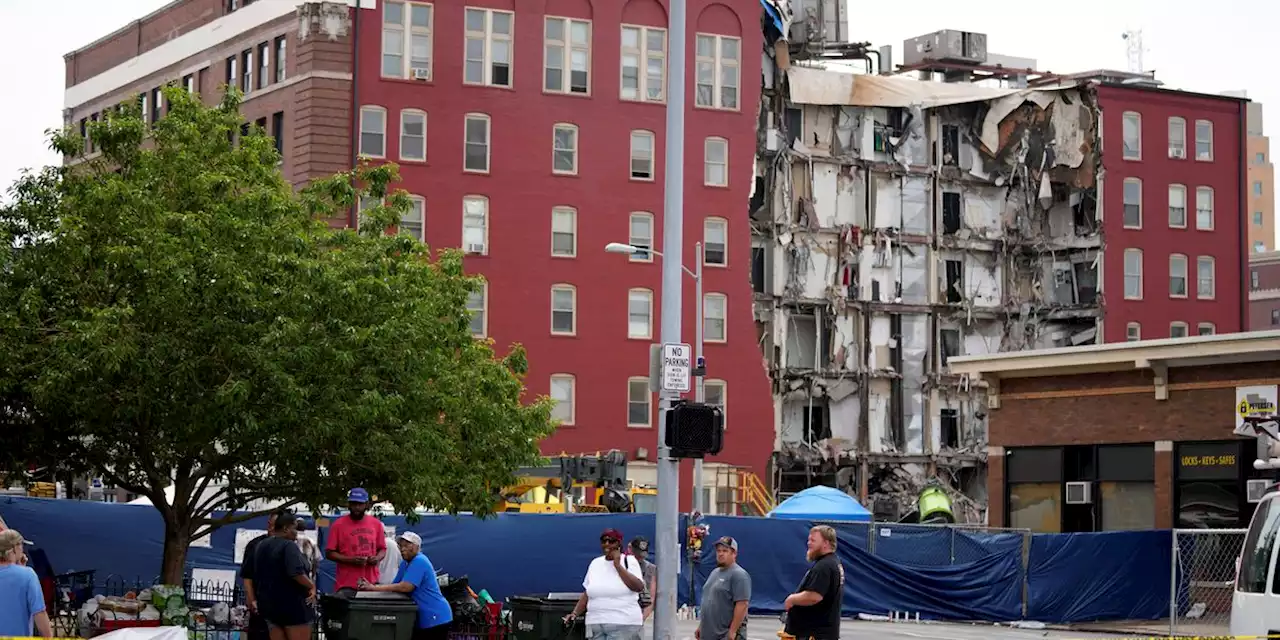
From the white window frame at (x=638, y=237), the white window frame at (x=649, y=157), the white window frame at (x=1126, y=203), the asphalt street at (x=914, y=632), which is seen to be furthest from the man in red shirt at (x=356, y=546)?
the white window frame at (x=1126, y=203)

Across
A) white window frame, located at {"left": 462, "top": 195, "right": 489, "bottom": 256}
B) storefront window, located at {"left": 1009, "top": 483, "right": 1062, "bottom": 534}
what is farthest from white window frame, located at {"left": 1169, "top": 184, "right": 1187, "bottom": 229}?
storefront window, located at {"left": 1009, "top": 483, "right": 1062, "bottom": 534}

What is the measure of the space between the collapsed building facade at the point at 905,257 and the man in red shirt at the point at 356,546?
166ft

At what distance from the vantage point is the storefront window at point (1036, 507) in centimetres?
4119

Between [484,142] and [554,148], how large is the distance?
2.49 m

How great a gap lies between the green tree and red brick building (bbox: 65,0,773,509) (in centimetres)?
3565

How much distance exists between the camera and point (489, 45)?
6575 centimetres

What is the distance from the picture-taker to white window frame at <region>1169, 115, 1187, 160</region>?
78.1 meters

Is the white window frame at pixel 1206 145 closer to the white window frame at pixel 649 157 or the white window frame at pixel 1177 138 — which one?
the white window frame at pixel 1177 138

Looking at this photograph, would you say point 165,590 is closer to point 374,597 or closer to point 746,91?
point 374,597

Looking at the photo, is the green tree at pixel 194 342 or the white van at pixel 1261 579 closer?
the white van at pixel 1261 579

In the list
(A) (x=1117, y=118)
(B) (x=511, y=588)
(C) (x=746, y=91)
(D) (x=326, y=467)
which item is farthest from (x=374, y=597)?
(A) (x=1117, y=118)

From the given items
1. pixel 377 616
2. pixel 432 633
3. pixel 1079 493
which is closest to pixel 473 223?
pixel 1079 493

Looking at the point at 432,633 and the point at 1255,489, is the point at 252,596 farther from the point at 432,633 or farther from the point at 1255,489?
the point at 1255,489

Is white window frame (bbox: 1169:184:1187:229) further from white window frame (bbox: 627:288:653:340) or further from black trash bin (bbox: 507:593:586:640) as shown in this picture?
black trash bin (bbox: 507:593:586:640)
